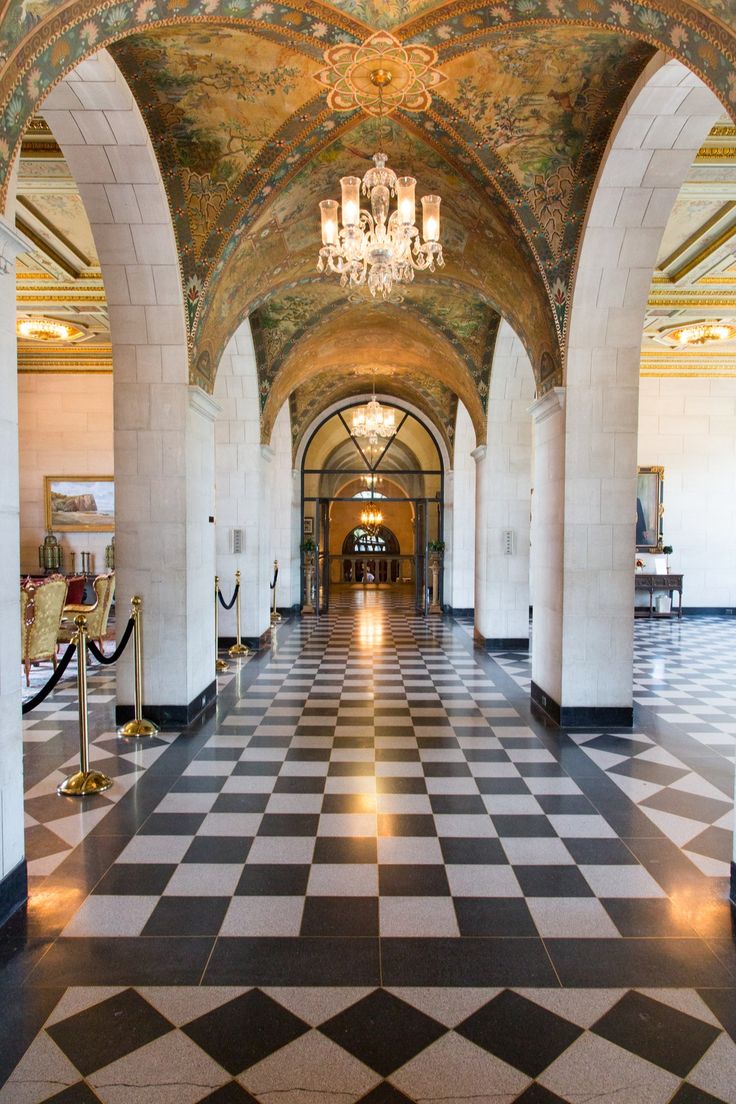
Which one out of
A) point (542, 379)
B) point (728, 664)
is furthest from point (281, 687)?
point (728, 664)

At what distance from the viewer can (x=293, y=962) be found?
2578 millimetres

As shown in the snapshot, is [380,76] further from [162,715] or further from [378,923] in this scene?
[162,715]

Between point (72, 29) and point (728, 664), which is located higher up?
point (72, 29)

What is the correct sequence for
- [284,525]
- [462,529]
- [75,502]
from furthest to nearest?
[284,525] → [462,529] → [75,502]

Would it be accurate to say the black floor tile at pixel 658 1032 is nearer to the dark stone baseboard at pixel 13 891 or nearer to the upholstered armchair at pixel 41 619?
the dark stone baseboard at pixel 13 891

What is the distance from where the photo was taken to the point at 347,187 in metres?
4.68

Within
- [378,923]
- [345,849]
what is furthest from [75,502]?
[378,923]

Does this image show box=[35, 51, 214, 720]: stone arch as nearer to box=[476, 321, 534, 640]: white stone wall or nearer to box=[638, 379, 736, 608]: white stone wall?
box=[476, 321, 534, 640]: white stone wall

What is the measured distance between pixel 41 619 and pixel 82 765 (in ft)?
10.3

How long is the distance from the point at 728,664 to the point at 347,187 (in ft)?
24.3

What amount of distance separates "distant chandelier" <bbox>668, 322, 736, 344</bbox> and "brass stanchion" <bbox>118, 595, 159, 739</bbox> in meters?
9.68

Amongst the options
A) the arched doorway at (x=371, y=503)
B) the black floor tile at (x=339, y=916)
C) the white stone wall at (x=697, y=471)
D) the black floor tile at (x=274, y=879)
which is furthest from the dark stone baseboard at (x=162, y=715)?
the white stone wall at (x=697, y=471)

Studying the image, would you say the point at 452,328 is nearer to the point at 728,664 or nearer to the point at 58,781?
the point at 728,664

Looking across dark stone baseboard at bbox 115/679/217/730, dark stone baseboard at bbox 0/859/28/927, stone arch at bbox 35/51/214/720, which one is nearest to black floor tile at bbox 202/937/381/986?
dark stone baseboard at bbox 0/859/28/927
